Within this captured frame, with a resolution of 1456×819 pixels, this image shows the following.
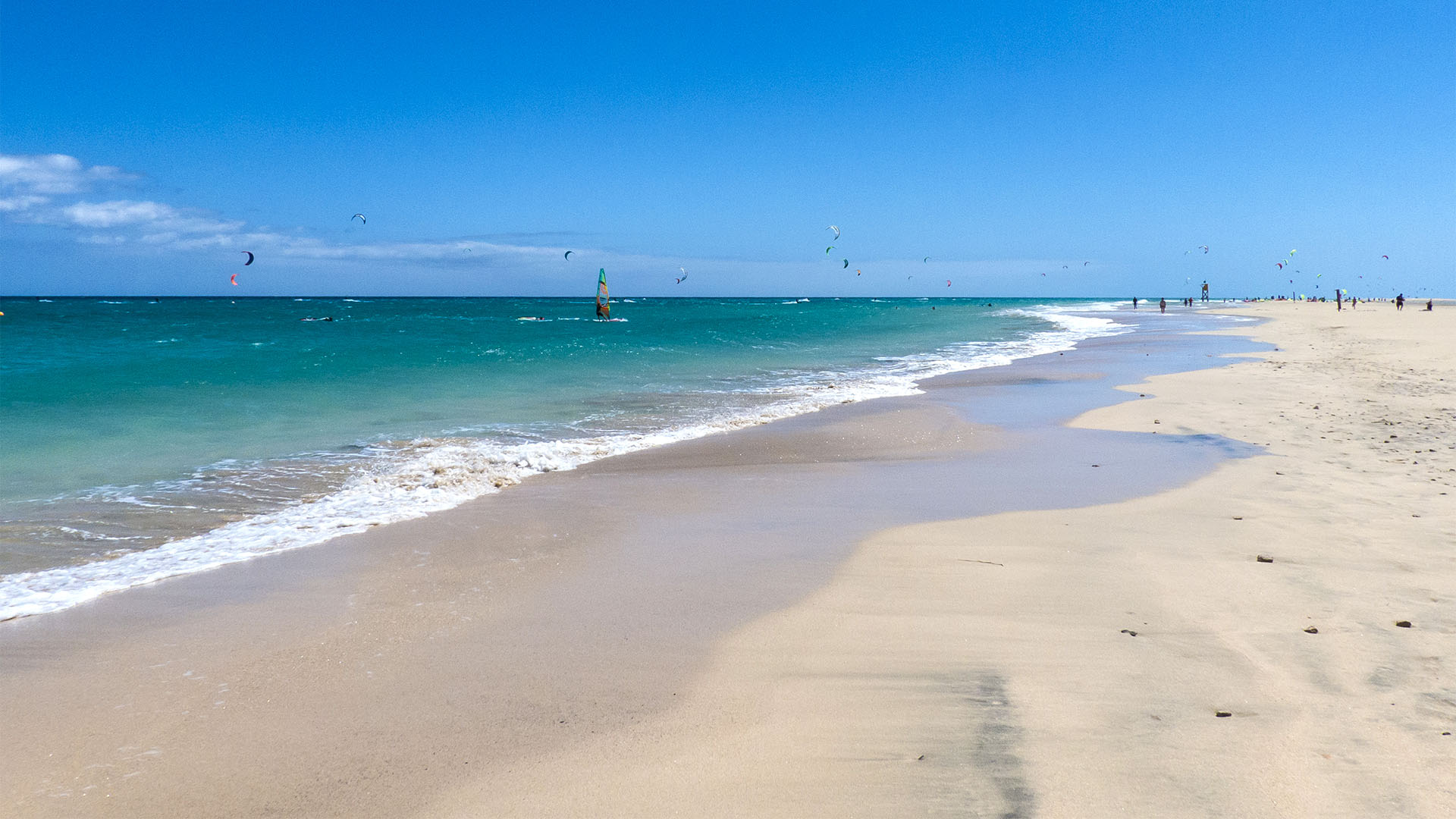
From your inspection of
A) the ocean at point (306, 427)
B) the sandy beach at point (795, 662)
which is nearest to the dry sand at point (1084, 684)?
the sandy beach at point (795, 662)

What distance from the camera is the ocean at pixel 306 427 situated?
6.34 m

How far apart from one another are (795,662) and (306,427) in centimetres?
1107

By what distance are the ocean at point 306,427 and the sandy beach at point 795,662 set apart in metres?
0.88

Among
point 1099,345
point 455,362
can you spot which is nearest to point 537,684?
point 455,362

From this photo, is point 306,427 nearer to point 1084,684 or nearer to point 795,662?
point 795,662

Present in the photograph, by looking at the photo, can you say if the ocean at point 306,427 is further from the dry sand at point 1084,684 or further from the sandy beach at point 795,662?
the dry sand at point 1084,684

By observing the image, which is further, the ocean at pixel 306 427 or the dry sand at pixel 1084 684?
the ocean at pixel 306 427

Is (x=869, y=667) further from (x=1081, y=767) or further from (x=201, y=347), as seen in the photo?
(x=201, y=347)

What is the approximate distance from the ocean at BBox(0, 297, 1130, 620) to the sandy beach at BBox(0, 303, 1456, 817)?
877 mm

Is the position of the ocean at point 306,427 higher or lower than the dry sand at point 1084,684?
higher

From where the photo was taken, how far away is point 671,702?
11.6ft

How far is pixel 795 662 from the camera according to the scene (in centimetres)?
391

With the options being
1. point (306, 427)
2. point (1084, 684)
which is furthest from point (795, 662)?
point (306, 427)

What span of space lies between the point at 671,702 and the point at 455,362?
1024 inches
